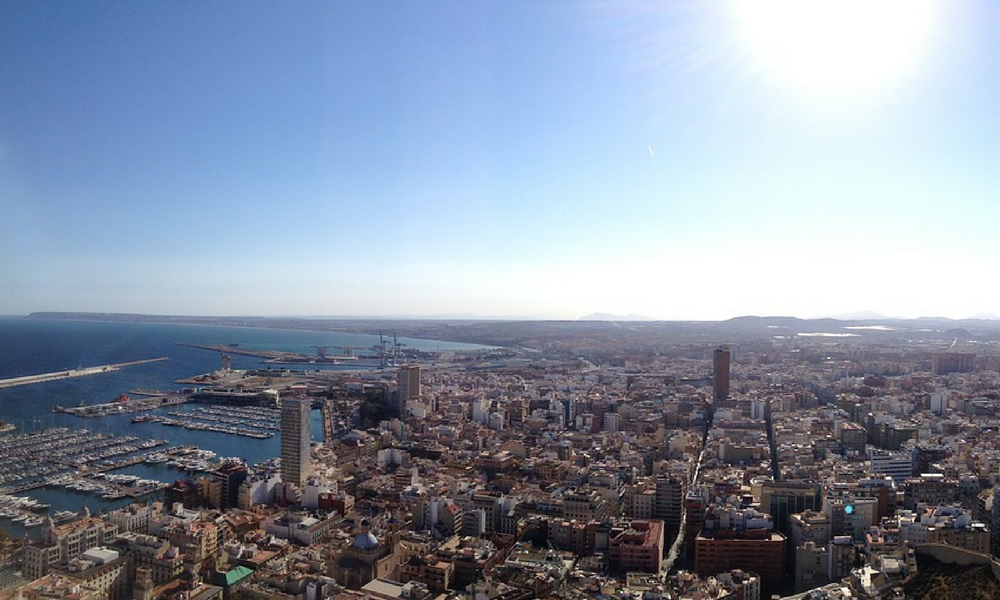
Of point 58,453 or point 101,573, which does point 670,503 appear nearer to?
point 101,573

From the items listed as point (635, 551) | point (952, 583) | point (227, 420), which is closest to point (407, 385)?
point (227, 420)

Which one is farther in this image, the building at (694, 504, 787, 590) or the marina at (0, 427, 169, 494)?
the marina at (0, 427, 169, 494)

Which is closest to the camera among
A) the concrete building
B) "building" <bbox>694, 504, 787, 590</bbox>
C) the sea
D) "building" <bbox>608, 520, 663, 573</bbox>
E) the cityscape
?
the cityscape

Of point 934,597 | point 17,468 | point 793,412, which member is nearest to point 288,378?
point 17,468

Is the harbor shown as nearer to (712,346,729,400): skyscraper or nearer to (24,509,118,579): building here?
(24,509,118,579): building

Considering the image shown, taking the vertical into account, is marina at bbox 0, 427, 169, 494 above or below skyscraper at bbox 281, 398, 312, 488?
below

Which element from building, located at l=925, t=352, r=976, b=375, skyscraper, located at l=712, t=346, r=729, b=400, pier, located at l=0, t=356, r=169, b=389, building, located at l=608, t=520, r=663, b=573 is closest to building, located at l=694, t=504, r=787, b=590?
building, located at l=608, t=520, r=663, b=573
